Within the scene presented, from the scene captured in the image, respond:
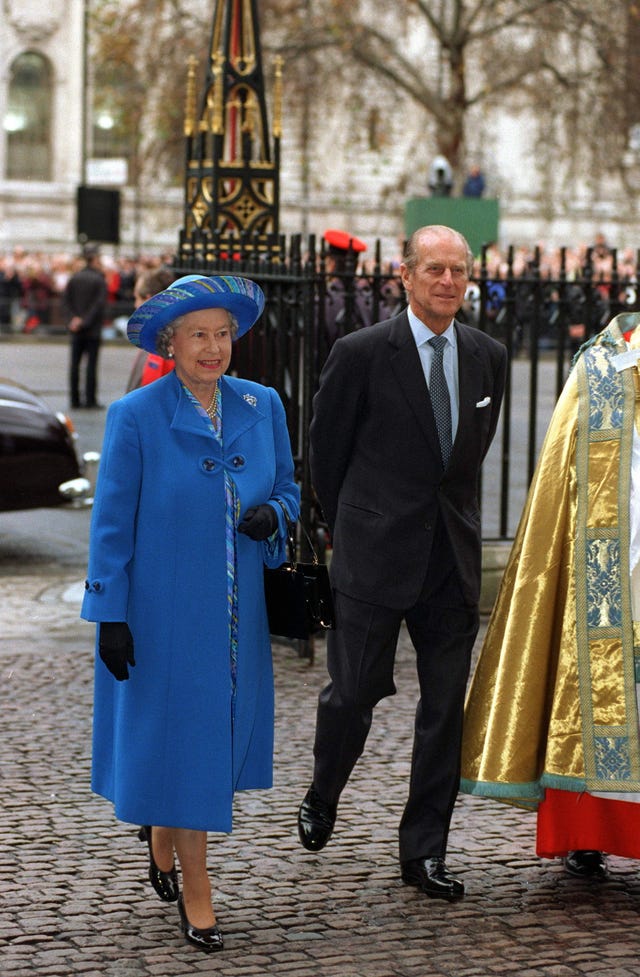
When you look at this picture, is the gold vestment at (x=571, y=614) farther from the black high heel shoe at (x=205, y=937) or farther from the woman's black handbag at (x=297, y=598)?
the black high heel shoe at (x=205, y=937)

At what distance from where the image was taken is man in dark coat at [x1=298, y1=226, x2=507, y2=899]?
15.9 feet

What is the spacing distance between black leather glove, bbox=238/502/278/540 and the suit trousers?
23.8 inches

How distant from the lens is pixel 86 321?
63.9ft

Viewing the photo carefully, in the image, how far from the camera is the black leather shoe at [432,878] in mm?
4785

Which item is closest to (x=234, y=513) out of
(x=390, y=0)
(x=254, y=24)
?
(x=254, y=24)

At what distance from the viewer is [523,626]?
4816 millimetres

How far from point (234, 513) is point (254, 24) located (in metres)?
4.99

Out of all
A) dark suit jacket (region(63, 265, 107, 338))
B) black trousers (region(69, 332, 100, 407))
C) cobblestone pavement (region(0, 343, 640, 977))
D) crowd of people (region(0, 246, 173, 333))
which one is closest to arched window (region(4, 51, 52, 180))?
crowd of people (region(0, 246, 173, 333))

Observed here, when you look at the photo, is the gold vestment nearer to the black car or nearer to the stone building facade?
the black car

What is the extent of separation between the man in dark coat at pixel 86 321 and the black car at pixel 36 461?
891cm

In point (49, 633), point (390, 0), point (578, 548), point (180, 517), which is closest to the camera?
point (180, 517)

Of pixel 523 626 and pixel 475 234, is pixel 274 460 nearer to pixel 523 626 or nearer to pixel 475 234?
pixel 523 626

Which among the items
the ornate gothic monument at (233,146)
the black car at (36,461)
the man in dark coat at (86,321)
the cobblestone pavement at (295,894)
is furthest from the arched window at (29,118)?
the cobblestone pavement at (295,894)

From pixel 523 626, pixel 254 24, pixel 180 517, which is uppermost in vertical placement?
pixel 254 24
